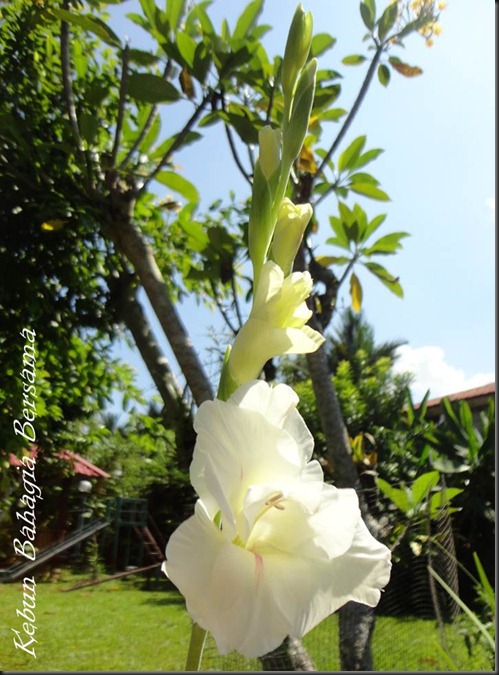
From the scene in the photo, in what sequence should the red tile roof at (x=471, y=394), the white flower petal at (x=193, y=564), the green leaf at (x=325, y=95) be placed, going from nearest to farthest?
the white flower petal at (x=193, y=564) → the green leaf at (x=325, y=95) → the red tile roof at (x=471, y=394)

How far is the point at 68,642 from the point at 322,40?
3.41 ft

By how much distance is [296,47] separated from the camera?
0.71ft

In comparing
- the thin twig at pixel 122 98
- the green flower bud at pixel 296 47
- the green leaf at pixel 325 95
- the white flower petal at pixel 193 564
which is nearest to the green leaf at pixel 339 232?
the green leaf at pixel 325 95

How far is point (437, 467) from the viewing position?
159 cm

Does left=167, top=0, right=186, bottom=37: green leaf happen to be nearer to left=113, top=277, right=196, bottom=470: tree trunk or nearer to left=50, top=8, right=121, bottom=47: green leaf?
left=50, top=8, right=121, bottom=47: green leaf

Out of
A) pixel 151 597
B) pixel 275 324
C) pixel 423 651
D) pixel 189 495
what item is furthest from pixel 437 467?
pixel 275 324

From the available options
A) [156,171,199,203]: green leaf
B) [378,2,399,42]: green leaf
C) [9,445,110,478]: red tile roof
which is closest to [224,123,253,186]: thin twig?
[156,171,199,203]: green leaf

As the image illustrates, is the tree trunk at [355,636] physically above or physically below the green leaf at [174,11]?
below

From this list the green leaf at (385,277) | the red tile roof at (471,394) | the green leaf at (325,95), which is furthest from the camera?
the red tile roof at (471,394)

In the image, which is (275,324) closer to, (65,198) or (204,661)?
Result: (65,198)

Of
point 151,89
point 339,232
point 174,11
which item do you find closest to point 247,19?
point 174,11

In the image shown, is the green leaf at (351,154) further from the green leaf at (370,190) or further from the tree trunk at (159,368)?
the tree trunk at (159,368)

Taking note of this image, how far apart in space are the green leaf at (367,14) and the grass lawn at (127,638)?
3.22 feet

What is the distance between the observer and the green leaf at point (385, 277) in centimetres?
115
